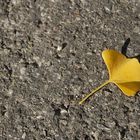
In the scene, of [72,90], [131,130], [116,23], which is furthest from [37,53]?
[131,130]

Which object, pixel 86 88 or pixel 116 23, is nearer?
pixel 86 88

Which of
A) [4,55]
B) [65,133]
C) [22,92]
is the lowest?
[65,133]

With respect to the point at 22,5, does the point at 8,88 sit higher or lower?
lower

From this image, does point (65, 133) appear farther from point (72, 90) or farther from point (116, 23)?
point (116, 23)
